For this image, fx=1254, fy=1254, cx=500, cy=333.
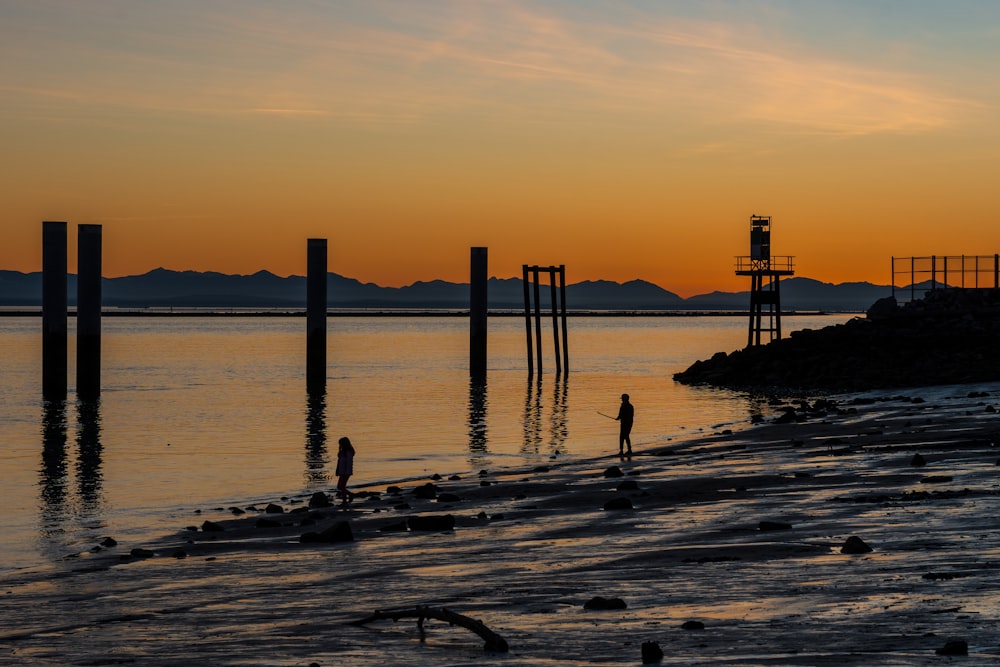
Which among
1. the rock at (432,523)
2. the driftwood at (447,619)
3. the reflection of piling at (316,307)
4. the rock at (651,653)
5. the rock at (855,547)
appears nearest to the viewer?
the rock at (651,653)

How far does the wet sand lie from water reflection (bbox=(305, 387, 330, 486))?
17.9 ft

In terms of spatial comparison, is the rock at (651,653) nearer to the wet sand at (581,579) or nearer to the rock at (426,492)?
the wet sand at (581,579)

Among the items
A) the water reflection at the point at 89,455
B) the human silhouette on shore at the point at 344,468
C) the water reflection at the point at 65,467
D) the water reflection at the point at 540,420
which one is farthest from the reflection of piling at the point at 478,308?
the human silhouette on shore at the point at 344,468

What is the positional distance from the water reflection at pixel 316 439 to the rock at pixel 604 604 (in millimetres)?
15338

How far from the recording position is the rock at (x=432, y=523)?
16922 millimetres

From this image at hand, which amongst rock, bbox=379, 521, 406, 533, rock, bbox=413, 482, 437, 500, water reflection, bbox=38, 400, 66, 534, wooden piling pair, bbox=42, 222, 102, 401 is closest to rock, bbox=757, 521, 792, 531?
rock, bbox=379, 521, 406, 533

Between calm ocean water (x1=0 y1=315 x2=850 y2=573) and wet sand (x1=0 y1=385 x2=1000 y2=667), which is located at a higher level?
wet sand (x1=0 y1=385 x2=1000 y2=667)

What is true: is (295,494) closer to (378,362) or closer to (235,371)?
(235,371)

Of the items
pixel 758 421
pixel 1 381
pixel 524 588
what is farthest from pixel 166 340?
pixel 524 588

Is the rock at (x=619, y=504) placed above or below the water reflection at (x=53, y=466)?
above

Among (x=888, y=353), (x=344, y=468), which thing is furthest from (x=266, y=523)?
(x=888, y=353)

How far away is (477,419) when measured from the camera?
1693 inches

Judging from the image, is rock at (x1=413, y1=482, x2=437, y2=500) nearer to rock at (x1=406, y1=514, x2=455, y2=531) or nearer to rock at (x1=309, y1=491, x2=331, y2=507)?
rock at (x1=309, y1=491, x2=331, y2=507)

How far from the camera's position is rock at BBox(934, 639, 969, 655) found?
8617 mm
